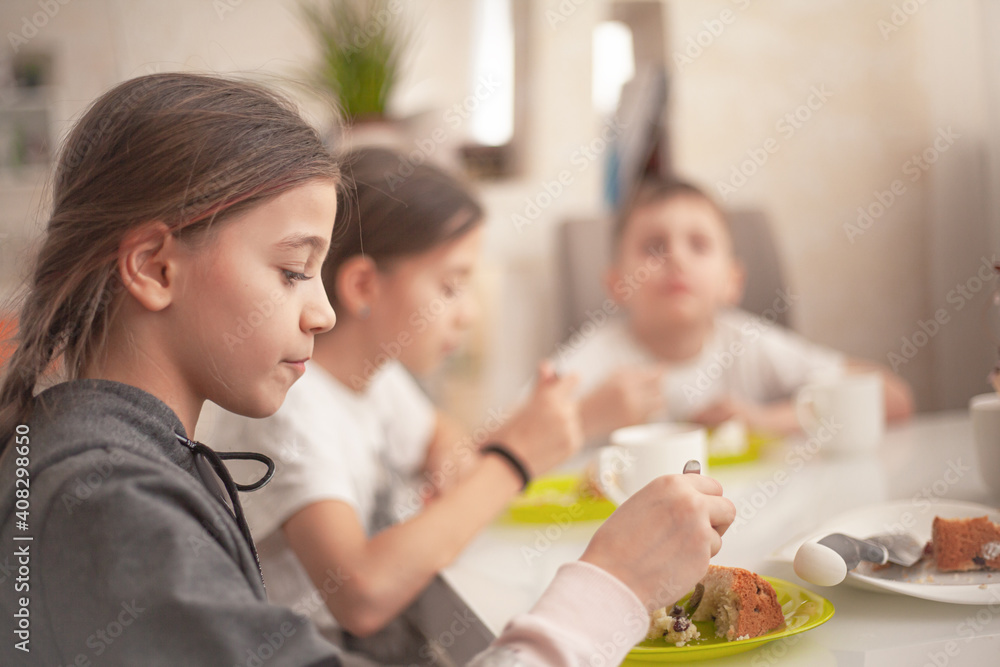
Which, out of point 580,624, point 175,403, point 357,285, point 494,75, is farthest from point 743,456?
point 494,75

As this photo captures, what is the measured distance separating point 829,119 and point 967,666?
2043 millimetres

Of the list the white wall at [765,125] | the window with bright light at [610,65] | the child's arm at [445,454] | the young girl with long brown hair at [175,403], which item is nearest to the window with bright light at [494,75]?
the white wall at [765,125]

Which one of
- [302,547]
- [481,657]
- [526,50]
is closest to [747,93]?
[526,50]

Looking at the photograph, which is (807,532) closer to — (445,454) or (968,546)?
(968,546)

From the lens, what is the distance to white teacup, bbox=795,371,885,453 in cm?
108

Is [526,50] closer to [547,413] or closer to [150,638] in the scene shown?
[547,413]

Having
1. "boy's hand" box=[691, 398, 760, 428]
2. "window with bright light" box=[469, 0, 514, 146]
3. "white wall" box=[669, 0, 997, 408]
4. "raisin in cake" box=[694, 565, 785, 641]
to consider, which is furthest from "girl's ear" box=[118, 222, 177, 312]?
"white wall" box=[669, 0, 997, 408]

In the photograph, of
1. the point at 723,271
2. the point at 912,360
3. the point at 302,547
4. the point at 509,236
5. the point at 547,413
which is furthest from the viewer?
the point at 912,360

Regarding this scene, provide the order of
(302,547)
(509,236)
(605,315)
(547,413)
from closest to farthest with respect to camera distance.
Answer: (302,547), (547,413), (605,315), (509,236)

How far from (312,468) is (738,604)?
1.55ft

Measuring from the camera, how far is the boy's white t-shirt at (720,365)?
1.71 meters

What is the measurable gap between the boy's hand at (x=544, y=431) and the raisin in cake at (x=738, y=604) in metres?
0.38

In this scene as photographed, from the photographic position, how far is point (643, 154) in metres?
2.27

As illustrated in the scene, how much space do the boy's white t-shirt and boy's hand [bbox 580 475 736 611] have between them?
114 cm
